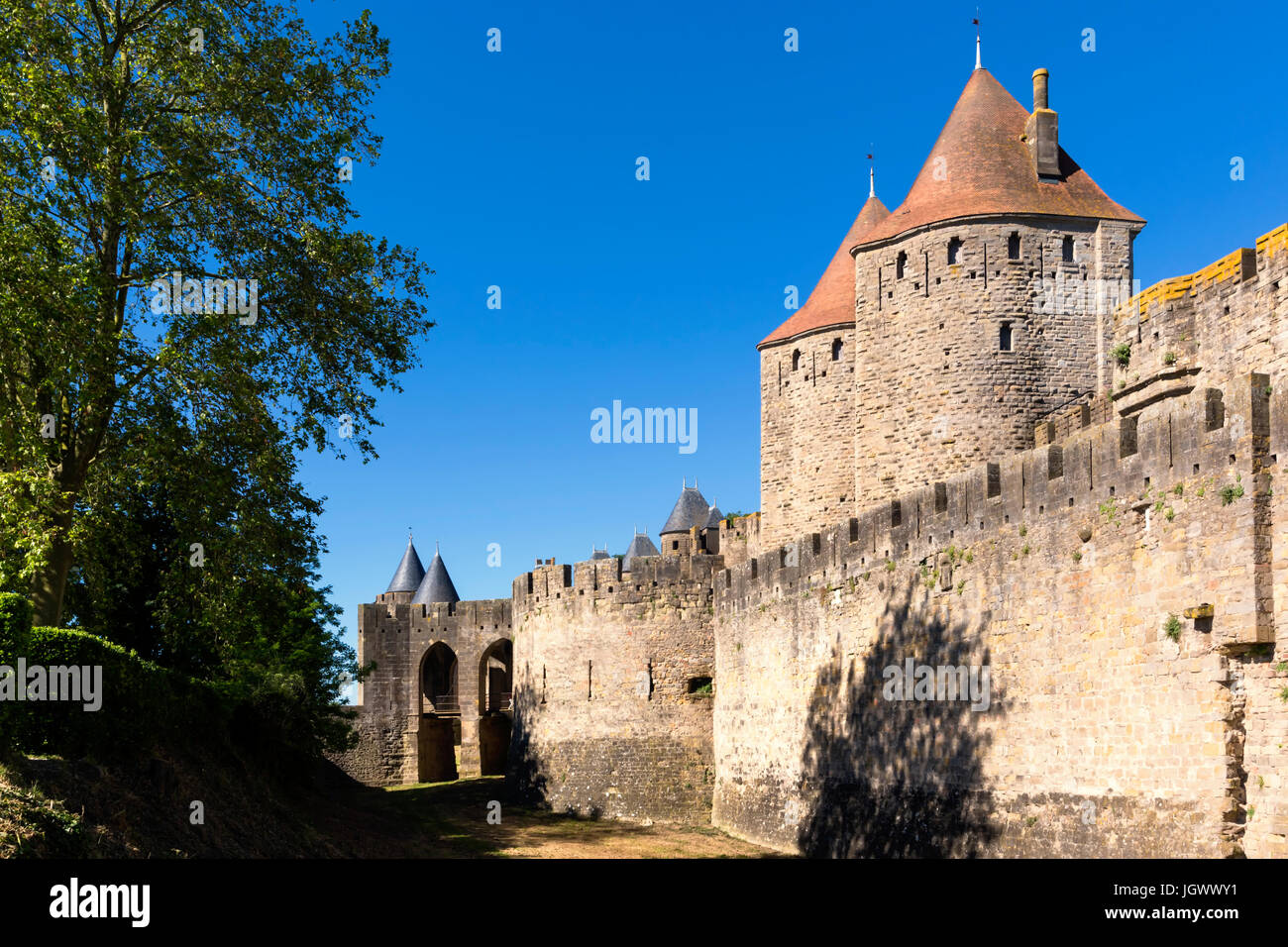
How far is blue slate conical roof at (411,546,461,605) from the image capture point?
5428cm

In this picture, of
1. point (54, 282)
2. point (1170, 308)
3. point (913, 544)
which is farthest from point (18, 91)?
point (1170, 308)

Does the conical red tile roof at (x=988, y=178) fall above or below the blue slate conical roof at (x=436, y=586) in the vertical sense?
above

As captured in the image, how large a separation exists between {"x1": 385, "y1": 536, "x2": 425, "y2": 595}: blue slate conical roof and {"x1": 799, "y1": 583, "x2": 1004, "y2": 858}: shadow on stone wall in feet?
122

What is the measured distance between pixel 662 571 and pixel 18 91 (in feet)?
59.4

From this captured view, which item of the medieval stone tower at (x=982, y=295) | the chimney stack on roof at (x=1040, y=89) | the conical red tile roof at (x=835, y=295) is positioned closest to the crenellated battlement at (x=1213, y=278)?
the medieval stone tower at (x=982, y=295)

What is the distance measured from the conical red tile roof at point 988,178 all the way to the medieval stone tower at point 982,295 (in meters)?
0.03

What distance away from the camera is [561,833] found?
89.3 feet

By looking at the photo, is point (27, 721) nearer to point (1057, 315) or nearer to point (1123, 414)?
point (1123, 414)

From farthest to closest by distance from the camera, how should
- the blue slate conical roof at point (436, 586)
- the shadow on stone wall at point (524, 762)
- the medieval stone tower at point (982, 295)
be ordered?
the blue slate conical roof at point (436, 586), the shadow on stone wall at point (524, 762), the medieval stone tower at point (982, 295)

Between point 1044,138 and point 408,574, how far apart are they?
39527mm

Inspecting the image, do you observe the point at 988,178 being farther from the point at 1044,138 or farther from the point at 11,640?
the point at 11,640

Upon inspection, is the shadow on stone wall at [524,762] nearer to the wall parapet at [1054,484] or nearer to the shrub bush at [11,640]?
the wall parapet at [1054,484]

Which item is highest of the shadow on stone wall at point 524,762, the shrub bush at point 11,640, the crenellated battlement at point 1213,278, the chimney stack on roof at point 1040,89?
the chimney stack on roof at point 1040,89

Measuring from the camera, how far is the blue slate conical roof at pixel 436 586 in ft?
178
